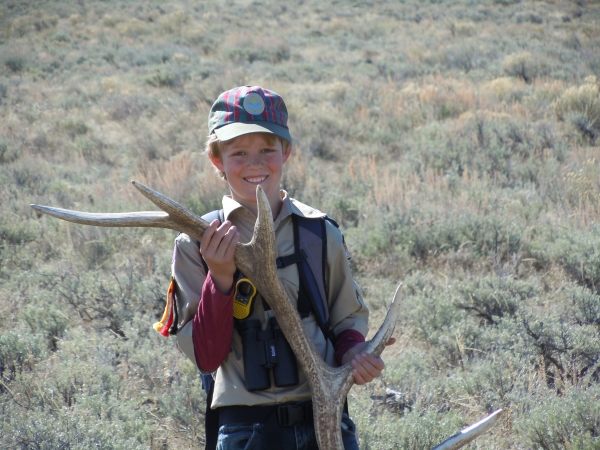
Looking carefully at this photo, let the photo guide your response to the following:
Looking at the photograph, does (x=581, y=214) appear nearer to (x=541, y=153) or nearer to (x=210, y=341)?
(x=541, y=153)

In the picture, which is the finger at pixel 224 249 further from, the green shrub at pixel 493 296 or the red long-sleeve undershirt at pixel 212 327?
the green shrub at pixel 493 296

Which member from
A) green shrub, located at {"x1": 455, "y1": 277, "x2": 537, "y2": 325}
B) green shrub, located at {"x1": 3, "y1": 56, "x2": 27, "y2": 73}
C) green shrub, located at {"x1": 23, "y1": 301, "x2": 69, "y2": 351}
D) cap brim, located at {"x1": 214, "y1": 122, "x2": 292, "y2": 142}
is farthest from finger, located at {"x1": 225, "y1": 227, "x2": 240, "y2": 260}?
green shrub, located at {"x1": 3, "y1": 56, "x2": 27, "y2": 73}

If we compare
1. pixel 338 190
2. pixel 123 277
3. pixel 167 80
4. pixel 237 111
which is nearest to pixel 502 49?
pixel 167 80

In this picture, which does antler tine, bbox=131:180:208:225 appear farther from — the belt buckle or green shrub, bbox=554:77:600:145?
green shrub, bbox=554:77:600:145

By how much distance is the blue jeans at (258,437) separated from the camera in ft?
6.69

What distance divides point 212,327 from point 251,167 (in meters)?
0.62

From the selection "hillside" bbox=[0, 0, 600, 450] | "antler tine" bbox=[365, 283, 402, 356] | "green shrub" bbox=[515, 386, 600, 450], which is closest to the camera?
"antler tine" bbox=[365, 283, 402, 356]

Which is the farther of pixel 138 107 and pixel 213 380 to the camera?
pixel 138 107

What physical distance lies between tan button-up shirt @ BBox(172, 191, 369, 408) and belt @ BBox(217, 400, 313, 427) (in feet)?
0.10

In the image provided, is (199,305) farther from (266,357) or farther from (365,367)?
(365,367)

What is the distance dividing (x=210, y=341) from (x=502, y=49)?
67.7ft

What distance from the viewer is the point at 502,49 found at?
20.2m

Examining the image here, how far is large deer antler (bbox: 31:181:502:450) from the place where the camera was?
6.34ft

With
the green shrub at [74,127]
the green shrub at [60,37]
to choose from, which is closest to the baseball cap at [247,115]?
the green shrub at [74,127]
